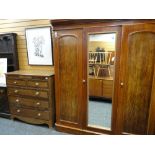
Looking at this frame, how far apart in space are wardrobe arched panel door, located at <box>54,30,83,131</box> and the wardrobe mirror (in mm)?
164

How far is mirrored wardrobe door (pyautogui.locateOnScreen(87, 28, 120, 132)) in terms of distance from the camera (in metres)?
1.86

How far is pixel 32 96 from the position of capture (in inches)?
97.0

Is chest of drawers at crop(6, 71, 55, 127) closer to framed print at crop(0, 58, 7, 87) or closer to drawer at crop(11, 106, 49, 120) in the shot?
drawer at crop(11, 106, 49, 120)

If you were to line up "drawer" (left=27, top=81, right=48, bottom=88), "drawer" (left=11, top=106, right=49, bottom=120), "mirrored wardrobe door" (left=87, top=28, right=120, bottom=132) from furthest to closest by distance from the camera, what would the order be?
"drawer" (left=11, top=106, right=49, bottom=120)
"drawer" (left=27, top=81, right=48, bottom=88)
"mirrored wardrobe door" (left=87, top=28, right=120, bottom=132)

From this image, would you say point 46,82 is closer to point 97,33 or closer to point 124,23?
point 97,33

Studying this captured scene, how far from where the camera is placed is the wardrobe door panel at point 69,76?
2.02 metres

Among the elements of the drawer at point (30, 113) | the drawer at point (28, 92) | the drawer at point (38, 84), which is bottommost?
the drawer at point (30, 113)

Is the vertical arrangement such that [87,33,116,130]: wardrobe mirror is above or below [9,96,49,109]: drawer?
above

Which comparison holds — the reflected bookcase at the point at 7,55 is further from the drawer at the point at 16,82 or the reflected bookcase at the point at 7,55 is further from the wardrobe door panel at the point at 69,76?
the wardrobe door panel at the point at 69,76

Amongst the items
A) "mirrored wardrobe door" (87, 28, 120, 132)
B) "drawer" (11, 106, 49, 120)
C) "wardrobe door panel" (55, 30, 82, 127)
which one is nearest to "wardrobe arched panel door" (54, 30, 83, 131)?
"wardrobe door panel" (55, 30, 82, 127)

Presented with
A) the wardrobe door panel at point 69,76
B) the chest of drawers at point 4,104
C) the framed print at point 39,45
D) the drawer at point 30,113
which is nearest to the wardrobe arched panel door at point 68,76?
the wardrobe door panel at point 69,76

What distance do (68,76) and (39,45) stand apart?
3.39 ft
